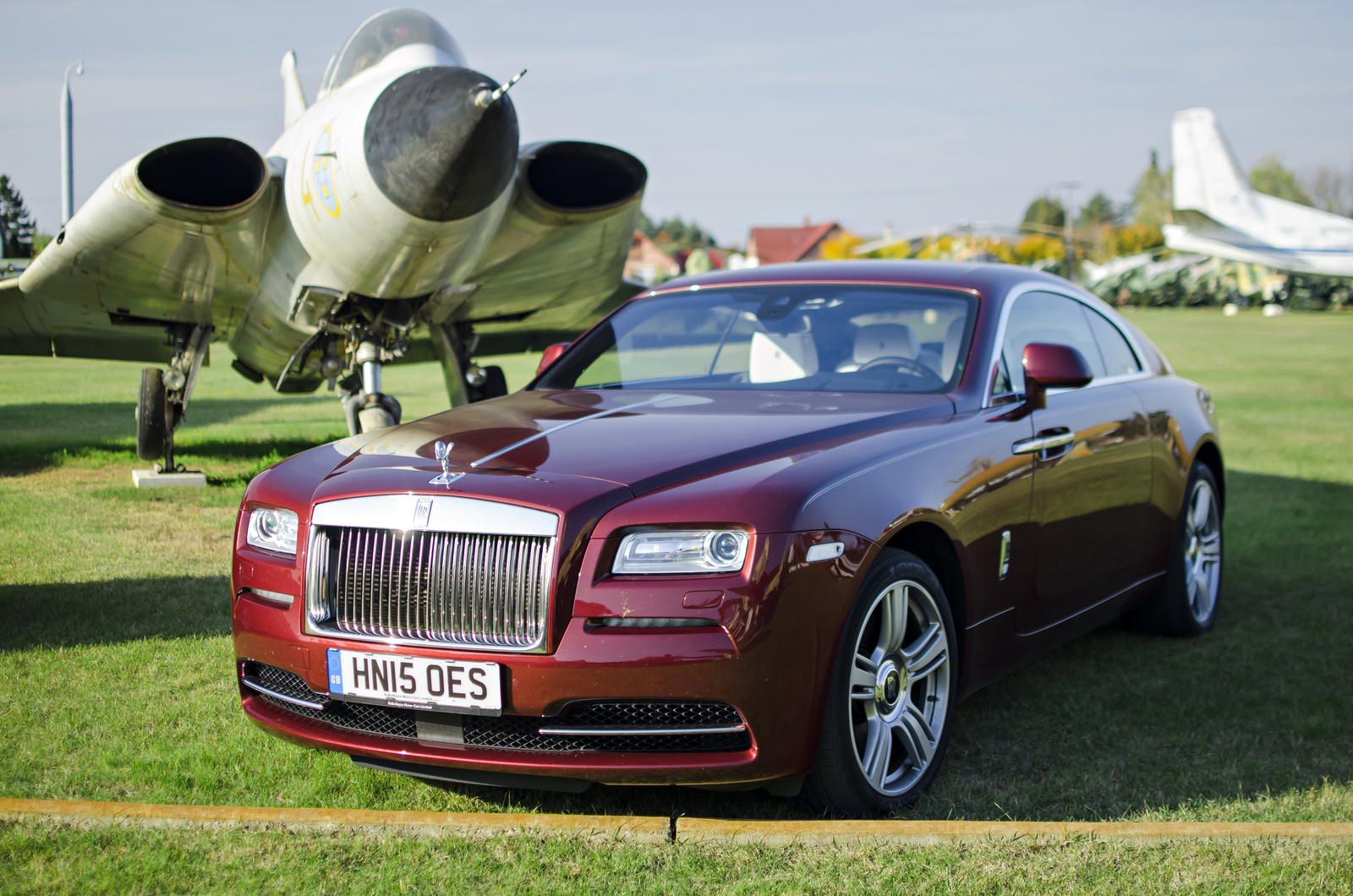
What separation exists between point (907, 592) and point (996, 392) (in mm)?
1093

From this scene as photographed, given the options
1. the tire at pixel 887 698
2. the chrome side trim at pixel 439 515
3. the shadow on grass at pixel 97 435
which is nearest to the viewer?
the chrome side trim at pixel 439 515

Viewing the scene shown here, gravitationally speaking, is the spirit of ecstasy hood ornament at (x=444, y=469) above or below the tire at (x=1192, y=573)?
above

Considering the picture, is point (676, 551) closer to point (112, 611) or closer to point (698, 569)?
point (698, 569)

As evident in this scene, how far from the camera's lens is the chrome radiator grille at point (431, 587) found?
2.85m

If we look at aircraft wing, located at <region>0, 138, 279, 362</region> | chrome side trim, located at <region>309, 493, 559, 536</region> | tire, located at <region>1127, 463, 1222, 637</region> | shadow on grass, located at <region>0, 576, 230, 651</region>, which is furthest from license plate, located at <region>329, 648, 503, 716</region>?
aircraft wing, located at <region>0, 138, 279, 362</region>

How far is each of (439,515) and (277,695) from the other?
2.58 ft

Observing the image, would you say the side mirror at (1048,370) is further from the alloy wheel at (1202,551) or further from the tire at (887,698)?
the alloy wheel at (1202,551)

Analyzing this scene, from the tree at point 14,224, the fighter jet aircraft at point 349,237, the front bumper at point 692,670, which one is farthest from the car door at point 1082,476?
the tree at point 14,224

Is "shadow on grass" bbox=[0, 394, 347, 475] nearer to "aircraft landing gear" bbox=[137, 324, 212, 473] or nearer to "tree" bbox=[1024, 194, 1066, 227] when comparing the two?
"aircraft landing gear" bbox=[137, 324, 212, 473]

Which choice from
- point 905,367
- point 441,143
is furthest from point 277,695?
point 441,143

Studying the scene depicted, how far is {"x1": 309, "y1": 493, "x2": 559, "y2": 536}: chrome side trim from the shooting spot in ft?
9.41

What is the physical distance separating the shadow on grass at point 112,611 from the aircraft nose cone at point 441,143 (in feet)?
9.22

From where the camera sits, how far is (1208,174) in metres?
55.5

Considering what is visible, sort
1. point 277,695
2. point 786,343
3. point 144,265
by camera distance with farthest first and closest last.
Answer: point 144,265
point 786,343
point 277,695
